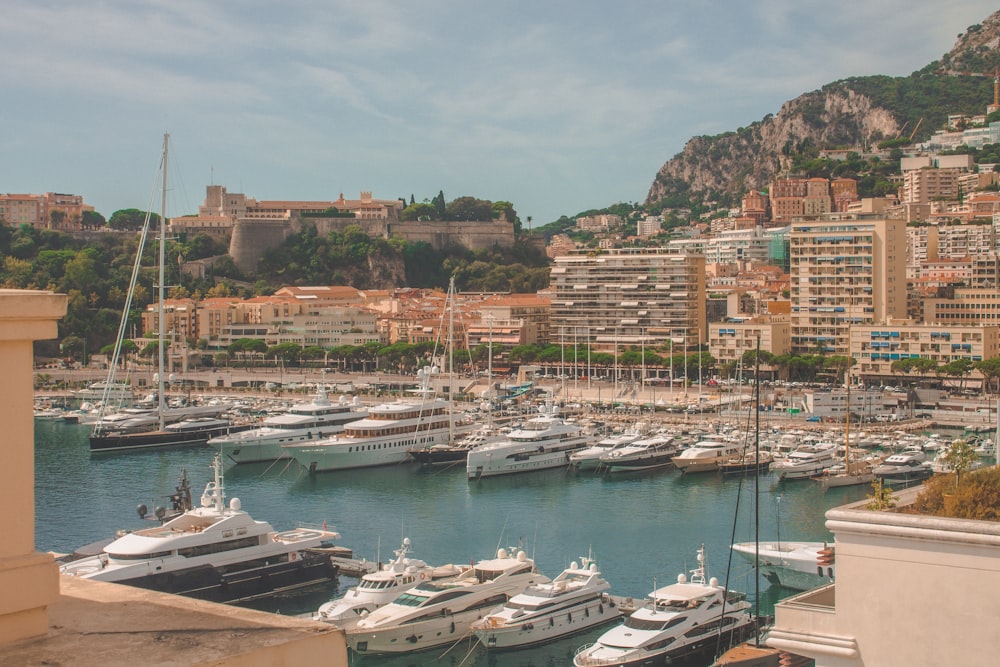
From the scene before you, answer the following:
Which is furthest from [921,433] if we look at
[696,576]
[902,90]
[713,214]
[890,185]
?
[902,90]

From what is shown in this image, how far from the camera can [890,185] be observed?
73812 mm

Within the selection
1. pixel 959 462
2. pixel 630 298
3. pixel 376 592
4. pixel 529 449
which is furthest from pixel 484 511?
pixel 630 298

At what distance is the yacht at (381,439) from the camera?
26.3 m

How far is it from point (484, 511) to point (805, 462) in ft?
22.8

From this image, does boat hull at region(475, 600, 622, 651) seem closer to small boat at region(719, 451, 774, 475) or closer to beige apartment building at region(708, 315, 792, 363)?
small boat at region(719, 451, 774, 475)

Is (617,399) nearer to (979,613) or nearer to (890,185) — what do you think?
(979,613)

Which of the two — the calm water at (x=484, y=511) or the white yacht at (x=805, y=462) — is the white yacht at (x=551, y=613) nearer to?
the calm water at (x=484, y=511)

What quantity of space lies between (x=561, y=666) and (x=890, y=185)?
67032mm

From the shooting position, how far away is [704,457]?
25109mm

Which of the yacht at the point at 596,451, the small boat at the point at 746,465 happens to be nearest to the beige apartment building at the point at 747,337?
the yacht at the point at 596,451

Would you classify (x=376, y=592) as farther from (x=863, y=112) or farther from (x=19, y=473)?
(x=863, y=112)

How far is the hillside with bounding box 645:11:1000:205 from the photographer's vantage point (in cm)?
9119

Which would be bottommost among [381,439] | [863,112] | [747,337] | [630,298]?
[381,439]

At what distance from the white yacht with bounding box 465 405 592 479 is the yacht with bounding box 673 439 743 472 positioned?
263cm
